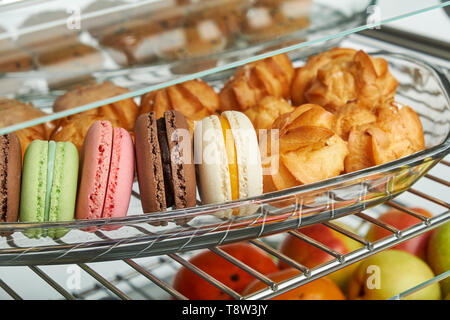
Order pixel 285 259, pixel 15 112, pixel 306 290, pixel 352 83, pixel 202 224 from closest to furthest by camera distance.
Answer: pixel 15 112 < pixel 202 224 < pixel 285 259 < pixel 306 290 < pixel 352 83

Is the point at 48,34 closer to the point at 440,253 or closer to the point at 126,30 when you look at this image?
the point at 126,30

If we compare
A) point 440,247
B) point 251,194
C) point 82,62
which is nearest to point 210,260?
point 251,194

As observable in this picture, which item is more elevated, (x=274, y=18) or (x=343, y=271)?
(x=274, y=18)

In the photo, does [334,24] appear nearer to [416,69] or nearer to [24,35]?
[416,69]

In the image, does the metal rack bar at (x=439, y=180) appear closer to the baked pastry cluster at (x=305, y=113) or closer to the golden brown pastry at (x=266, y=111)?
the baked pastry cluster at (x=305, y=113)

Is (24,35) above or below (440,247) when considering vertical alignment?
above

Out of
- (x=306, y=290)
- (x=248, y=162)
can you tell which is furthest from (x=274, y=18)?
(x=306, y=290)

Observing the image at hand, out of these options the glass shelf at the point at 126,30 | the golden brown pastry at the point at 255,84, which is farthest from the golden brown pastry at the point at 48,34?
the golden brown pastry at the point at 255,84
